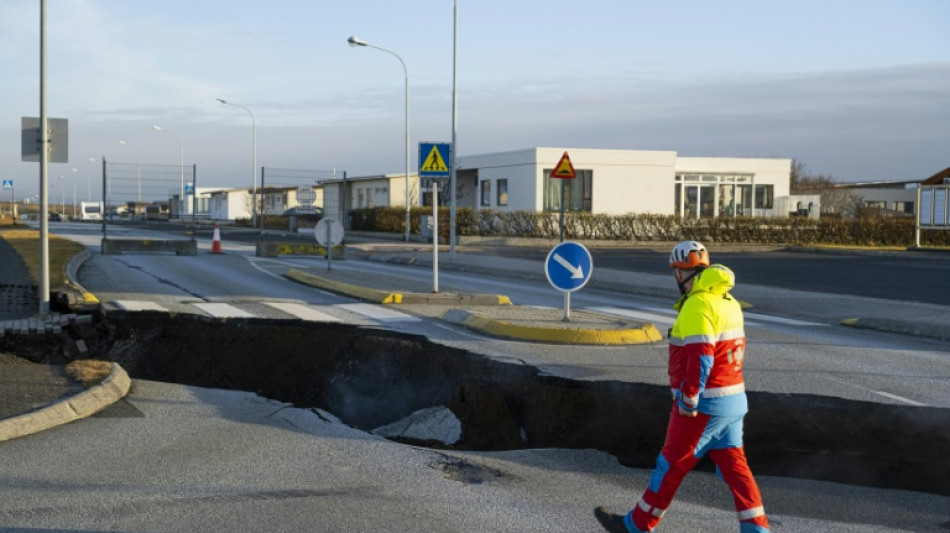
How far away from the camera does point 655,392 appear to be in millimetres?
8188

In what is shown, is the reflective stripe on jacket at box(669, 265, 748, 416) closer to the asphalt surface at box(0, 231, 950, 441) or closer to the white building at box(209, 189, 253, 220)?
the asphalt surface at box(0, 231, 950, 441)

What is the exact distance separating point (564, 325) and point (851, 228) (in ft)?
118

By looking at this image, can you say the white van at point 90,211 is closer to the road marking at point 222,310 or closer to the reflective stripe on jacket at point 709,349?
the road marking at point 222,310

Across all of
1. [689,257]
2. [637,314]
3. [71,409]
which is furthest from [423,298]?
[689,257]

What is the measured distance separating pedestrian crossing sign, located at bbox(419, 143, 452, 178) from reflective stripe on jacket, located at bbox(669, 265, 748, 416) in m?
11.0

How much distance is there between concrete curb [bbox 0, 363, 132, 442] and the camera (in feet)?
21.6

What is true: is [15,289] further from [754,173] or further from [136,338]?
[754,173]

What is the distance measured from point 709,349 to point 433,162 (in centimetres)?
1139

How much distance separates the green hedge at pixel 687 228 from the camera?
138 feet

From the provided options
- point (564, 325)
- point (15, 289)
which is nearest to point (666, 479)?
point (564, 325)

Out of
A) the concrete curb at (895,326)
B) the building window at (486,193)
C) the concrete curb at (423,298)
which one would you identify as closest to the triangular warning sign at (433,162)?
the concrete curb at (423,298)

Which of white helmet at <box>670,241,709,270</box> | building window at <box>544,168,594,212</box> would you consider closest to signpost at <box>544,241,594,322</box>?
white helmet at <box>670,241,709,270</box>

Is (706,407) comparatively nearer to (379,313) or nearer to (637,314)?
(379,313)

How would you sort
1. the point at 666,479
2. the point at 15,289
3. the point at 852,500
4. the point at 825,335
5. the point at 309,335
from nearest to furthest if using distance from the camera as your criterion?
the point at 666,479 < the point at 852,500 < the point at 309,335 < the point at 825,335 < the point at 15,289
